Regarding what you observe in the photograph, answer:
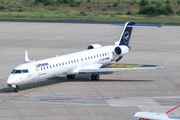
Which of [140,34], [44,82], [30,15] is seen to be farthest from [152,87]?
[30,15]

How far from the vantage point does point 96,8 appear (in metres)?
113

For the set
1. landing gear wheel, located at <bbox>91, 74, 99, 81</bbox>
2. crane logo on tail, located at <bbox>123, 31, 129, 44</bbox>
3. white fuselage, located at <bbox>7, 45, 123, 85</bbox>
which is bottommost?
landing gear wheel, located at <bbox>91, 74, 99, 81</bbox>

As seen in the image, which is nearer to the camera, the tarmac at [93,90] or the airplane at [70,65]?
the tarmac at [93,90]

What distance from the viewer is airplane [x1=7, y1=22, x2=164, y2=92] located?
25.1m

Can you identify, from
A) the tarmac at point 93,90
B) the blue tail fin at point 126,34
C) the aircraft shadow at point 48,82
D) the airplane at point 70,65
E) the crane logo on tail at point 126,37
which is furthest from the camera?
the crane logo on tail at point 126,37

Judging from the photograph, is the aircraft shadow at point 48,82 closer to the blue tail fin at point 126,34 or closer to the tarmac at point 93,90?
the tarmac at point 93,90

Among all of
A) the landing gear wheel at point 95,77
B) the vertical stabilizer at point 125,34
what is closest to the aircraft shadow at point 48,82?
the landing gear wheel at point 95,77

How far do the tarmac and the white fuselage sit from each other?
1.15 m

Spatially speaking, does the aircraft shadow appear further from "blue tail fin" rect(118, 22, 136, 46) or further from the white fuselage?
"blue tail fin" rect(118, 22, 136, 46)

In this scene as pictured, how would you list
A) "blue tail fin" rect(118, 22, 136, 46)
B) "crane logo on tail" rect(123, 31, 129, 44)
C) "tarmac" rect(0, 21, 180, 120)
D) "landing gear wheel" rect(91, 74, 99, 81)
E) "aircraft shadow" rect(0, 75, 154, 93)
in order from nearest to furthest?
"tarmac" rect(0, 21, 180, 120) → "aircraft shadow" rect(0, 75, 154, 93) → "landing gear wheel" rect(91, 74, 99, 81) → "blue tail fin" rect(118, 22, 136, 46) → "crane logo on tail" rect(123, 31, 129, 44)

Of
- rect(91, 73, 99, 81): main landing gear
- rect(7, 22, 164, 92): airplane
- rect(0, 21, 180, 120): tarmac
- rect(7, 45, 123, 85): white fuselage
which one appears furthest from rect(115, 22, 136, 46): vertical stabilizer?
rect(91, 73, 99, 81): main landing gear

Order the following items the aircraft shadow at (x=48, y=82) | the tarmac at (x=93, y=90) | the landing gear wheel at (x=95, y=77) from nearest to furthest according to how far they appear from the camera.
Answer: the tarmac at (x=93, y=90) < the aircraft shadow at (x=48, y=82) < the landing gear wheel at (x=95, y=77)

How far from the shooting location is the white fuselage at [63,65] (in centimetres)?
2508

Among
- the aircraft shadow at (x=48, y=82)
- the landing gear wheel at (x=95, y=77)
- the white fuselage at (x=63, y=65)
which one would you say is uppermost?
the white fuselage at (x=63, y=65)
